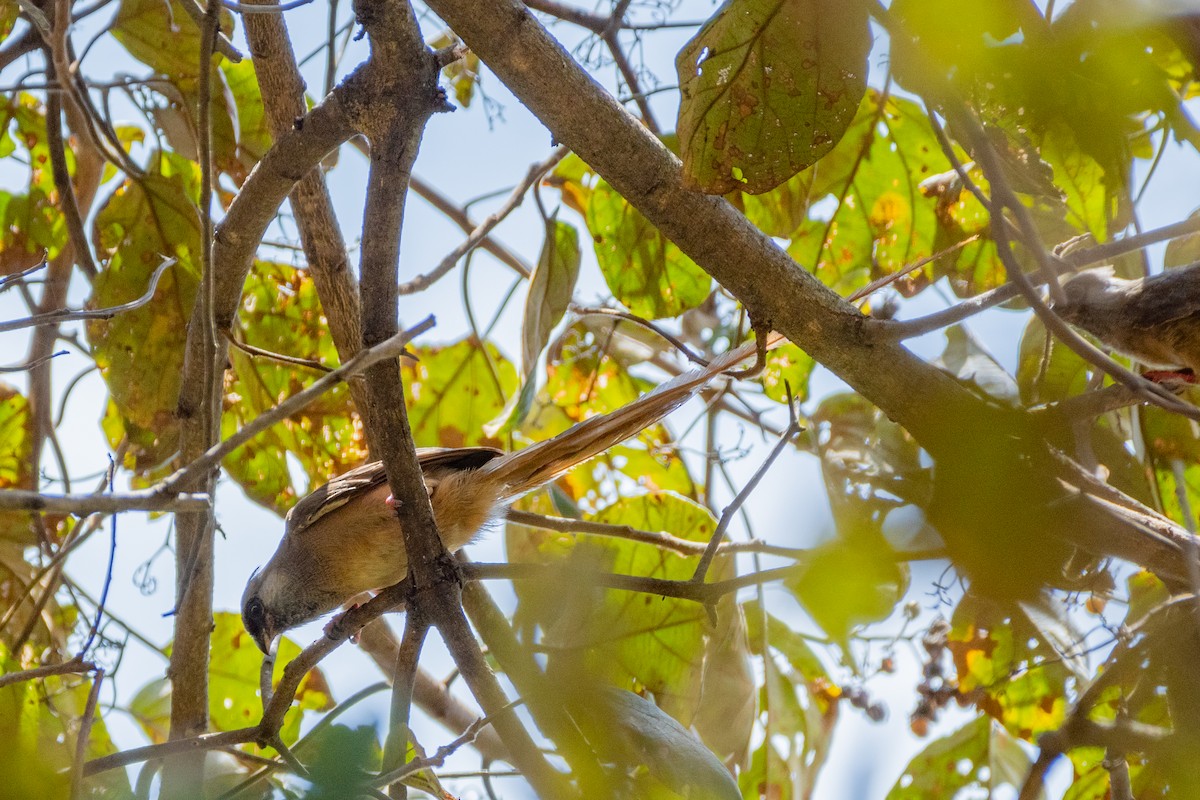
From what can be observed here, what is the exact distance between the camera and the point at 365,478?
2.99 meters

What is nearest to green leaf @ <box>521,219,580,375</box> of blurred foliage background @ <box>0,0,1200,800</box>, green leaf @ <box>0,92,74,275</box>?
blurred foliage background @ <box>0,0,1200,800</box>

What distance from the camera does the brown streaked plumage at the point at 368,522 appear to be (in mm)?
2852

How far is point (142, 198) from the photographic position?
9.66 feet

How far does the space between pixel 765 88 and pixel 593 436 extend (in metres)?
1.09

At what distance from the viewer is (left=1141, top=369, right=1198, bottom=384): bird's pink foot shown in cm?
183

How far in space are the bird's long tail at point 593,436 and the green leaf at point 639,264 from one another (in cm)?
56

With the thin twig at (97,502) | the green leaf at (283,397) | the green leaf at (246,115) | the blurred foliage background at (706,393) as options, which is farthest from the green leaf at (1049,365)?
the green leaf at (246,115)

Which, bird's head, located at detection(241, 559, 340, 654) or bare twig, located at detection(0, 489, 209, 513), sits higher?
bird's head, located at detection(241, 559, 340, 654)

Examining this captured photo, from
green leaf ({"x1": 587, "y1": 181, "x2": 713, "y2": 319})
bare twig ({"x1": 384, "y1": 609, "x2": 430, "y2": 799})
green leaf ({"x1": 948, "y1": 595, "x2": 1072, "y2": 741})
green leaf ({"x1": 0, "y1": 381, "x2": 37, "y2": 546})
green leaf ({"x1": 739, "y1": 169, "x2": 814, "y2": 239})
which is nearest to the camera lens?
bare twig ({"x1": 384, "y1": 609, "x2": 430, "y2": 799})

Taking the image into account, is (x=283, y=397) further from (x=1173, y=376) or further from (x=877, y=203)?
(x=1173, y=376)

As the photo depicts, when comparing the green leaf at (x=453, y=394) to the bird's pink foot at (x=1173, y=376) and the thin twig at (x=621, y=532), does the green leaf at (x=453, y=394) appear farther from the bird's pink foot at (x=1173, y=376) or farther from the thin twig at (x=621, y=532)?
the bird's pink foot at (x=1173, y=376)

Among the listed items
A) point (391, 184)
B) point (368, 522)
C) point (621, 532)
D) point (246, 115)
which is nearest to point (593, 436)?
point (621, 532)

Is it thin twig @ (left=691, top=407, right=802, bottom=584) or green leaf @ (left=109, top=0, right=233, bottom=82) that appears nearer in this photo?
thin twig @ (left=691, top=407, right=802, bottom=584)

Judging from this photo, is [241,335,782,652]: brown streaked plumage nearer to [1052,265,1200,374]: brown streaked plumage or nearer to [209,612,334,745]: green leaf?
[209,612,334,745]: green leaf
